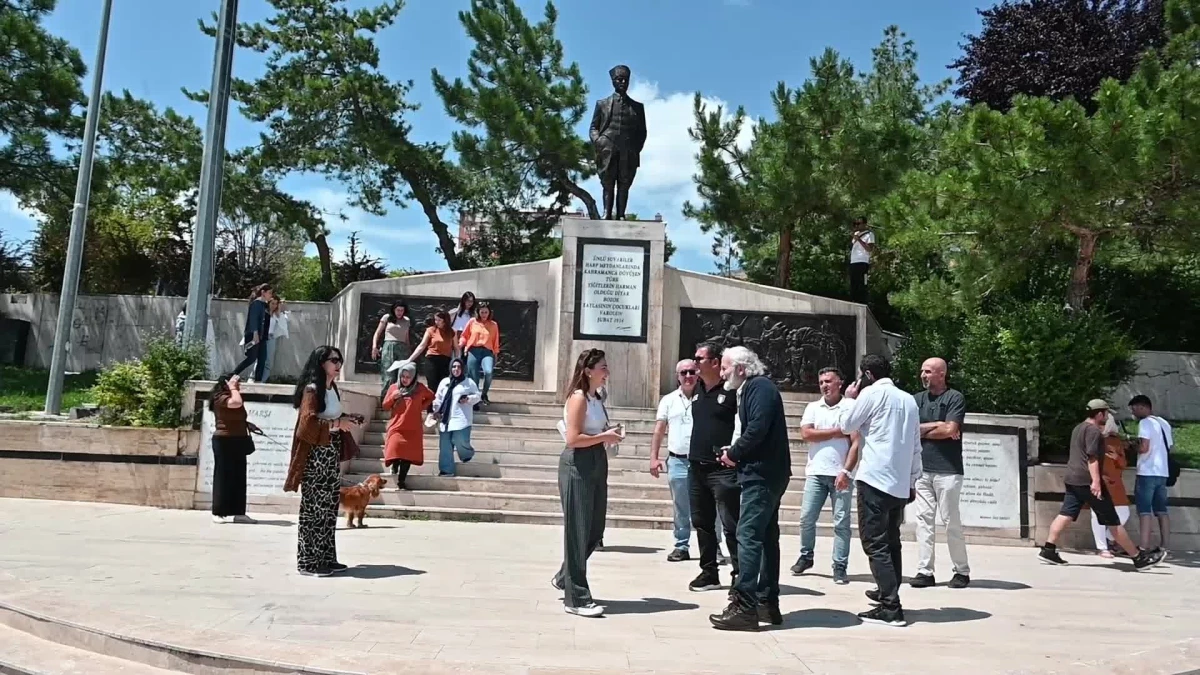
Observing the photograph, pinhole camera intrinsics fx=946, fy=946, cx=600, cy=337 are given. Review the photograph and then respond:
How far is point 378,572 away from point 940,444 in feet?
14.2

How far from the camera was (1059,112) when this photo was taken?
34.1ft

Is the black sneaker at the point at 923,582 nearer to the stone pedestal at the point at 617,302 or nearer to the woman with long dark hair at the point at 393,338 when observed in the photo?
the stone pedestal at the point at 617,302

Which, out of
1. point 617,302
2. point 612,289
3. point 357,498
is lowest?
point 357,498

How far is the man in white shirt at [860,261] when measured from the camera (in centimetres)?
1661

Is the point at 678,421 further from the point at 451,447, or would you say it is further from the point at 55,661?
the point at 55,661

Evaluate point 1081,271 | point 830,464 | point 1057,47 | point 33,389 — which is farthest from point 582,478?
point 1057,47

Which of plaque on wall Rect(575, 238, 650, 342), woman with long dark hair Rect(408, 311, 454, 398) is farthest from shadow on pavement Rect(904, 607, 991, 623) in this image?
plaque on wall Rect(575, 238, 650, 342)

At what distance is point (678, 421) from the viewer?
7.74m

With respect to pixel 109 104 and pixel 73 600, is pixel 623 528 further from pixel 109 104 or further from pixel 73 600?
pixel 109 104

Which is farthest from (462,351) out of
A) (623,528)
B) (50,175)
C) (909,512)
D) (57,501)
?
(50,175)

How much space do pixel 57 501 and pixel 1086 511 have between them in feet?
37.3

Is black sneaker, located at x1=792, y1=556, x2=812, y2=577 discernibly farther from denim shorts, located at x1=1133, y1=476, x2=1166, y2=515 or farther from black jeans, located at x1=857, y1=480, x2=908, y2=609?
denim shorts, located at x1=1133, y1=476, x2=1166, y2=515

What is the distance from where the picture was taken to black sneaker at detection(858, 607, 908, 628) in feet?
19.0

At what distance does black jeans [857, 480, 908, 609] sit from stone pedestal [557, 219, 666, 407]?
8821 millimetres
